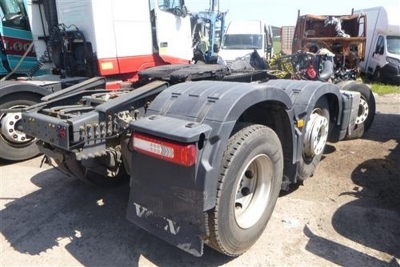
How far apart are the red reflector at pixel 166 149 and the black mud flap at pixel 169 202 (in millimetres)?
82

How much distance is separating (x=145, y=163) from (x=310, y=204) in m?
1.98

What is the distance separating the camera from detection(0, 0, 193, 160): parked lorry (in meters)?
4.55

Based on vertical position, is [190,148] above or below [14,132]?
above

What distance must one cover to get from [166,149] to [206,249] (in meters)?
1.10

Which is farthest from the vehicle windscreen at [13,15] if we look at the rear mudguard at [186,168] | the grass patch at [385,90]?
the grass patch at [385,90]

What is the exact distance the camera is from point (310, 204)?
3602 millimetres

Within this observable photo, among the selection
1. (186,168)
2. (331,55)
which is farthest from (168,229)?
(331,55)

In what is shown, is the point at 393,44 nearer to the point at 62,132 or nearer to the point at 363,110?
the point at 363,110

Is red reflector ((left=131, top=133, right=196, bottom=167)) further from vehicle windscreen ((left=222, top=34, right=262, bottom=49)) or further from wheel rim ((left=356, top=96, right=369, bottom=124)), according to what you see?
vehicle windscreen ((left=222, top=34, right=262, bottom=49))

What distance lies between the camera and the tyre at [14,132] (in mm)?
4562

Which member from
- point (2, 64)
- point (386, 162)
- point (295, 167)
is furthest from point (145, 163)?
point (2, 64)

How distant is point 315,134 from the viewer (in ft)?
12.2

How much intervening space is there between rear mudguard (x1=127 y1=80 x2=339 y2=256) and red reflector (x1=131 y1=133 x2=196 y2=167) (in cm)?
4

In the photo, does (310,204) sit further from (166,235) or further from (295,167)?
(166,235)
